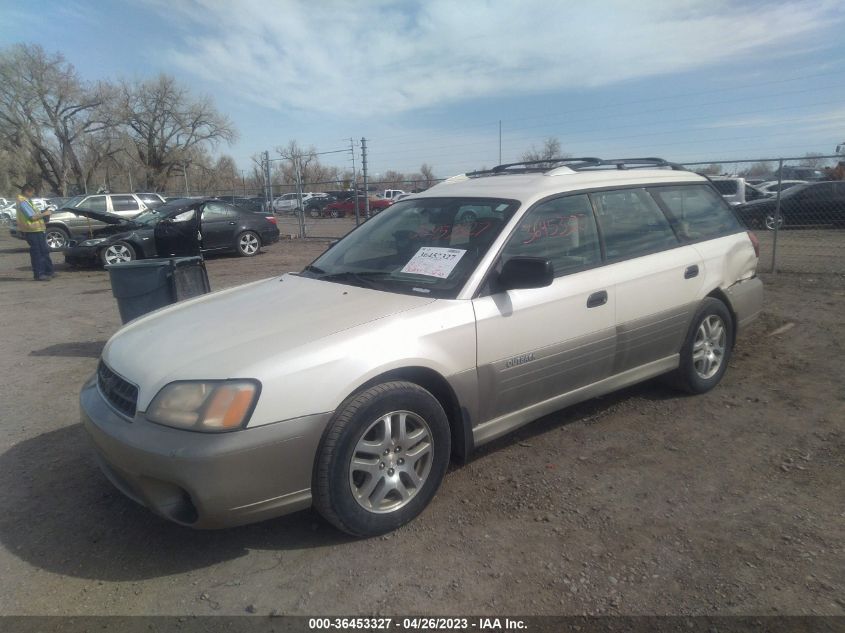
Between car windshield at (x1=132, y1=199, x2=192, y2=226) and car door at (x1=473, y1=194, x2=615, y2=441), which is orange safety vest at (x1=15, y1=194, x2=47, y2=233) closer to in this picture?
car windshield at (x1=132, y1=199, x2=192, y2=226)

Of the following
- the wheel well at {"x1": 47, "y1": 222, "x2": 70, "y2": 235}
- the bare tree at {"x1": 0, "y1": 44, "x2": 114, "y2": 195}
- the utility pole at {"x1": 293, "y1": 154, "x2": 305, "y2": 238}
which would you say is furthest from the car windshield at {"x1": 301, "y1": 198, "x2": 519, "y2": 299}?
the bare tree at {"x1": 0, "y1": 44, "x2": 114, "y2": 195}

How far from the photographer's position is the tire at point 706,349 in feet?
14.3

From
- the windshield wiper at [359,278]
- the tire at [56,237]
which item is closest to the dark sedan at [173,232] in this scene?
the tire at [56,237]

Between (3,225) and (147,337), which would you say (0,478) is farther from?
(3,225)

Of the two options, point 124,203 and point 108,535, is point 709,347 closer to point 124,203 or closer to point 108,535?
point 108,535

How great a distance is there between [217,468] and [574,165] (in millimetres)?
3283

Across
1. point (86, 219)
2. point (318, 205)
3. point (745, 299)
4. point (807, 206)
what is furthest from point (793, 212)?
point (318, 205)

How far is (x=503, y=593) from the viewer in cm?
245

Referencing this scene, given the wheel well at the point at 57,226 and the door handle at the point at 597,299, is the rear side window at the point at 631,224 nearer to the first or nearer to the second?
the door handle at the point at 597,299

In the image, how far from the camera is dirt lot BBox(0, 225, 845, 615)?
96.0 inches

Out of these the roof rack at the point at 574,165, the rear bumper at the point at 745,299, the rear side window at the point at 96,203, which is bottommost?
the rear bumper at the point at 745,299

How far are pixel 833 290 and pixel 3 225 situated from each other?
127ft

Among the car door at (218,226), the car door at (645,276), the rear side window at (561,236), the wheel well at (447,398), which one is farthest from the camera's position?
the car door at (218,226)

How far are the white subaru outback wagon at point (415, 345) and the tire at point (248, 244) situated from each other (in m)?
11.2
